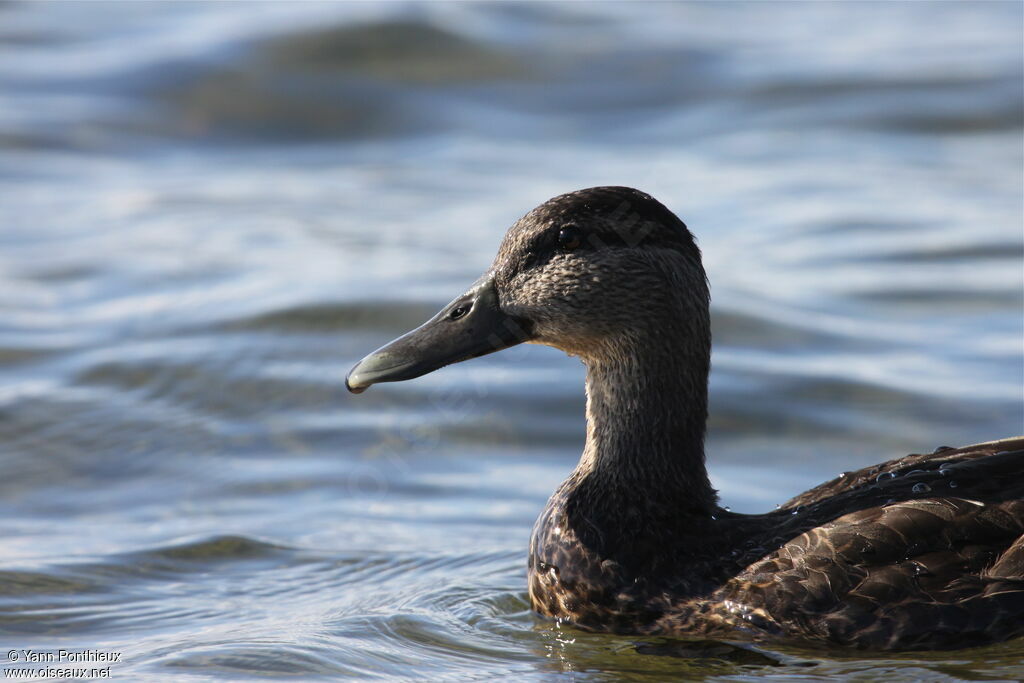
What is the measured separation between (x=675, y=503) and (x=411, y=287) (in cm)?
518

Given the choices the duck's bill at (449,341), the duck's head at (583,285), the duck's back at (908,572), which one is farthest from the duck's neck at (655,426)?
the duck's back at (908,572)

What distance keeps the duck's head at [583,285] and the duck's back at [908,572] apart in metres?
1.12

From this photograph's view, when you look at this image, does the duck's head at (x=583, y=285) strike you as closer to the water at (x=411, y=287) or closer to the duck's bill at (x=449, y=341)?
the duck's bill at (x=449, y=341)

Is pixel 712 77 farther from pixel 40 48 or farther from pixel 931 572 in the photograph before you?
pixel 931 572

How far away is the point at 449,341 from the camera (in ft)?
21.7

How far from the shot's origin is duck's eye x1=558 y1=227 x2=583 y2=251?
260 inches

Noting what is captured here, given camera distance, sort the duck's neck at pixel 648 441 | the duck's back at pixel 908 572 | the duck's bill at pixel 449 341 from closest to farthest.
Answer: the duck's back at pixel 908 572, the duck's bill at pixel 449 341, the duck's neck at pixel 648 441

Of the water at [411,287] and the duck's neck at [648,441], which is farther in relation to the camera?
the water at [411,287]

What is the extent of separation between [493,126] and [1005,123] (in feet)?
16.2

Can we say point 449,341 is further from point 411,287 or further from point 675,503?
point 411,287

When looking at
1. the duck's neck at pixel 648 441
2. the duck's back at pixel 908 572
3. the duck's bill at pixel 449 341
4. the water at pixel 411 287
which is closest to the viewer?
the duck's back at pixel 908 572

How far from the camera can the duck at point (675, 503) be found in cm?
596

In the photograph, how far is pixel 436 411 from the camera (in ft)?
32.1

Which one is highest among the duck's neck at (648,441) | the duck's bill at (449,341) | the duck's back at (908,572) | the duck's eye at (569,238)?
the duck's eye at (569,238)
